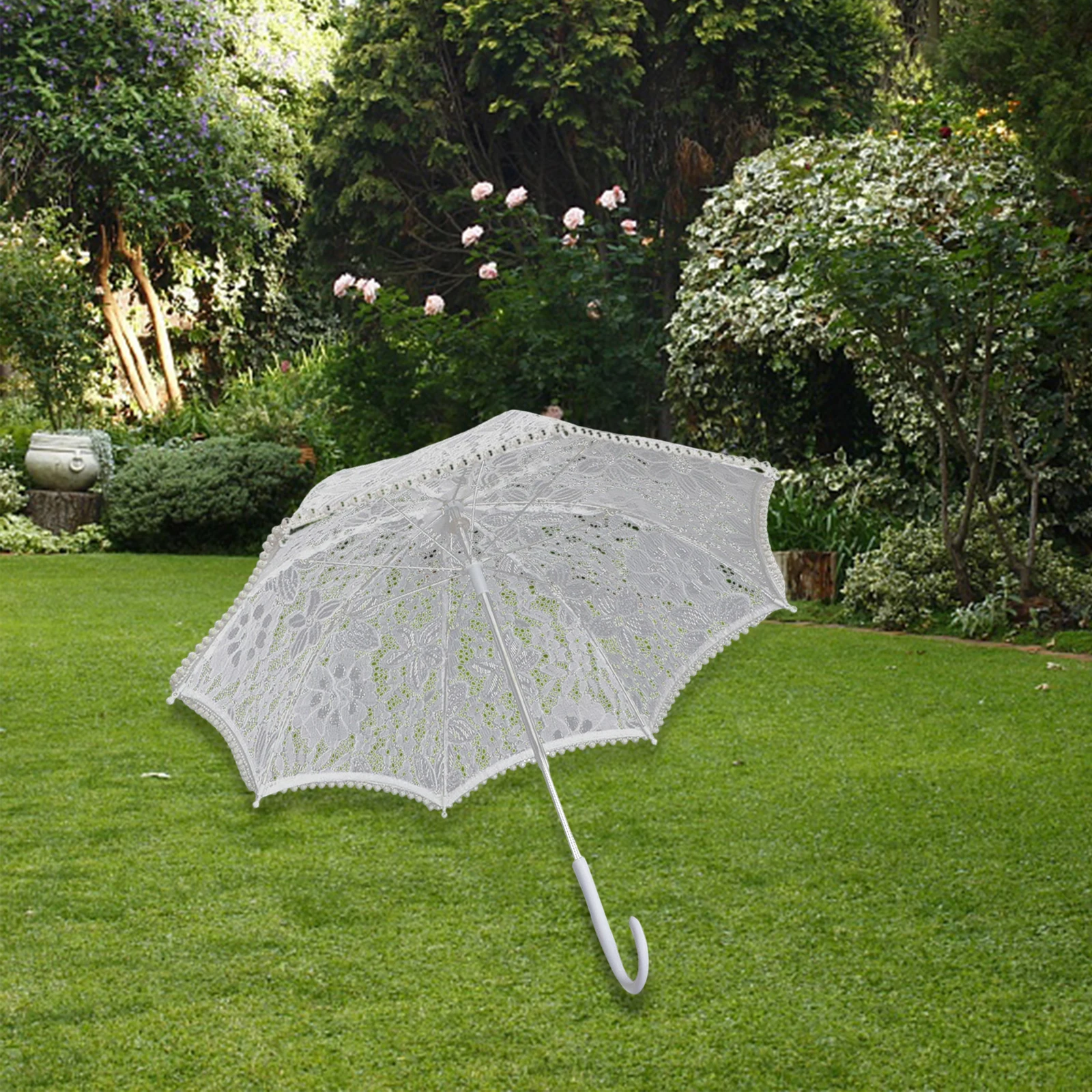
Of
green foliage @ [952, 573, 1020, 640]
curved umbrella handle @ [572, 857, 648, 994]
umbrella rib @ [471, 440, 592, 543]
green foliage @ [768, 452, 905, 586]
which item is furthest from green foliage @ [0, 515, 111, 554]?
curved umbrella handle @ [572, 857, 648, 994]

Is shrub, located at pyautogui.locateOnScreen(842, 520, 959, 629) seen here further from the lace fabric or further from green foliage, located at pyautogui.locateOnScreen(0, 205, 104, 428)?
green foliage, located at pyautogui.locateOnScreen(0, 205, 104, 428)

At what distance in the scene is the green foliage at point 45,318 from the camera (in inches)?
422

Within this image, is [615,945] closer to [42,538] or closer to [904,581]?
[904,581]

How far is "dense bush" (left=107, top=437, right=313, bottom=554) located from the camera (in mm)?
9633

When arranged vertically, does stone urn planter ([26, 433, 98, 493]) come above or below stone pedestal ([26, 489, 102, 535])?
above

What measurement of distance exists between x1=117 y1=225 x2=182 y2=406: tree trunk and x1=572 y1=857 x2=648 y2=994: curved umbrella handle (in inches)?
472

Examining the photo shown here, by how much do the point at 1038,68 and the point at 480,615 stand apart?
396 cm

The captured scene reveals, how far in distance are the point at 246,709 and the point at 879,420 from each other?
5.01 m

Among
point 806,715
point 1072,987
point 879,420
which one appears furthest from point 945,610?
point 1072,987

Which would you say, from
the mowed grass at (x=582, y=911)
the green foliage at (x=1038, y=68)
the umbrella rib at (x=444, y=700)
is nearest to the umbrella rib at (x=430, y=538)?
the umbrella rib at (x=444, y=700)

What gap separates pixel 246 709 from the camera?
332cm

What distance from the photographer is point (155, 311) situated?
1434cm

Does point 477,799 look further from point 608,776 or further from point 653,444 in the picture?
point 653,444

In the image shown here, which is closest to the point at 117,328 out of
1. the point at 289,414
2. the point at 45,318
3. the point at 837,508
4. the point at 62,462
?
the point at 45,318
